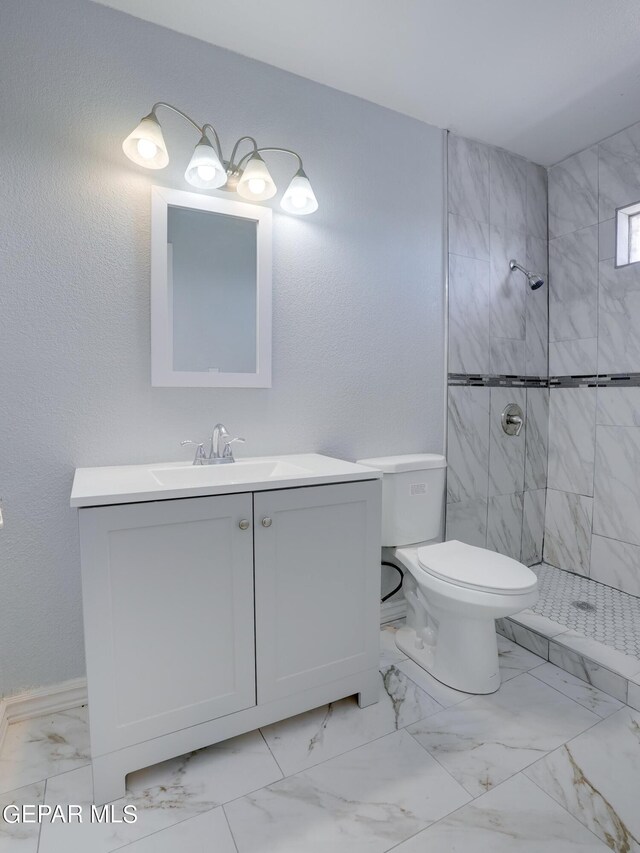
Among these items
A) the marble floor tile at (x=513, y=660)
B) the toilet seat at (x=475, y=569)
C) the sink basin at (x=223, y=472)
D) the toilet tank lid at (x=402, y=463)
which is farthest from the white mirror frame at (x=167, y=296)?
the marble floor tile at (x=513, y=660)

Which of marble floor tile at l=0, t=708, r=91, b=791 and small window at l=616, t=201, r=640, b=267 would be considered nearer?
marble floor tile at l=0, t=708, r=91, b=791

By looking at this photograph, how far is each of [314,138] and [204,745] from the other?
2.21 meters

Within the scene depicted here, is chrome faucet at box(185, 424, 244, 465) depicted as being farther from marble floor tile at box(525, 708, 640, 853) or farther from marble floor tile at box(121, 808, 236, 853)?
marble floor tile at box(525, 708, 640, 853)

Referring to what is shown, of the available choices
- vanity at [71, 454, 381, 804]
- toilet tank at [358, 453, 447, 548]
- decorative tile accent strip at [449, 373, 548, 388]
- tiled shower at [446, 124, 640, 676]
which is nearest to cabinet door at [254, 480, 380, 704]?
vanity at [71, 454, 381, 804]

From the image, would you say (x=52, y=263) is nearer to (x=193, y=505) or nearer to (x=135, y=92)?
(x=135, y=92)

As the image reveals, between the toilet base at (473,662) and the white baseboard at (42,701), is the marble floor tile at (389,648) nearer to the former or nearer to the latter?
the toilet base at (473,662)

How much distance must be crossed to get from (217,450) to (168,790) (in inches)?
39.3

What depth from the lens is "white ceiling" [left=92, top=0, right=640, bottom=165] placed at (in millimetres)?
1547

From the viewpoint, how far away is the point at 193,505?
1.22m

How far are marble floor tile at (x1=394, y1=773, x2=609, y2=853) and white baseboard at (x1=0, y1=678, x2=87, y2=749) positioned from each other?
114 cm

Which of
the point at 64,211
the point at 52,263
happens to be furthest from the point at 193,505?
the point at 64,211

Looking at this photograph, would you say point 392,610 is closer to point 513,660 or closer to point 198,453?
point 513,660

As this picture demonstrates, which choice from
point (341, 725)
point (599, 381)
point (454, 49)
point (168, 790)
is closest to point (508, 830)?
point (341, 725)

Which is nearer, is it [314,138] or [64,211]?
[64,211]
